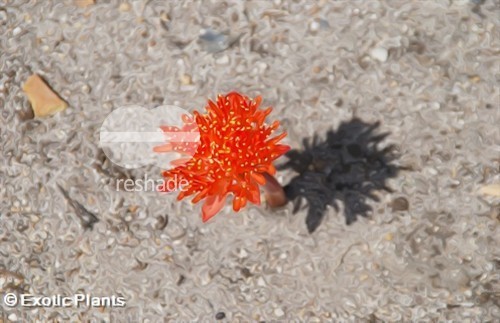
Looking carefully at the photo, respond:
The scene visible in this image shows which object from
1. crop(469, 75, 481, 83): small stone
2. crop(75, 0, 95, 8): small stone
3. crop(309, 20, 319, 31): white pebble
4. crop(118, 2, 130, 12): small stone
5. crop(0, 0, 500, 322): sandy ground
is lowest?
crop(0, 0, 500, 322): sandy ground

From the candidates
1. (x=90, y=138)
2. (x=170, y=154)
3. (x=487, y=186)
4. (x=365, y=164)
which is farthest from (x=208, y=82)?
(x=487, y=186)

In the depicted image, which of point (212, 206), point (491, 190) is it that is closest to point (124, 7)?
point (212, 206)

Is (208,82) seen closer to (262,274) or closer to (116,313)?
(262,274)

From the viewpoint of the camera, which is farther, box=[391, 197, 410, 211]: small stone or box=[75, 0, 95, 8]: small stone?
box=[75, 0, 95, 8]: small stone

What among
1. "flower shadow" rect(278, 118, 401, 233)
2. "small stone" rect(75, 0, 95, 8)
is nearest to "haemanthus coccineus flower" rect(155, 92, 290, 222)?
"flower shadow" rect(278, 118, 401, 233)

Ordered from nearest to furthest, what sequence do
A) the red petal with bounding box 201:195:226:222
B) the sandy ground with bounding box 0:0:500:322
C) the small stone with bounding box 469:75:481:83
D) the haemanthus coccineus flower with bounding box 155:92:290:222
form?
the haemanthus coccineus flower with bounding box 155:92:290:222
the red petal with bounding box 201:195:226:222
the sandy ground with bounding box 0:0:500:322
the small stone with bounding box 469:75:481:83

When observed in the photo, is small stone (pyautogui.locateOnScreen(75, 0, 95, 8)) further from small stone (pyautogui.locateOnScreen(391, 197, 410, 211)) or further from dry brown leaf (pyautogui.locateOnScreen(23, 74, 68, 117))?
small stone (pyautogui.locateOnScreen(391, 197, 410, 211))

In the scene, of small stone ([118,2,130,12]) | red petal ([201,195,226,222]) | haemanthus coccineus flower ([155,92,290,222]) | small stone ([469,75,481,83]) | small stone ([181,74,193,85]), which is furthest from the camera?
small stone ([118,2,130,12])

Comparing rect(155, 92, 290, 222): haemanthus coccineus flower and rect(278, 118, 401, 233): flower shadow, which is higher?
rect(155, 92, 290, 222): haemanthus coccineus flower
